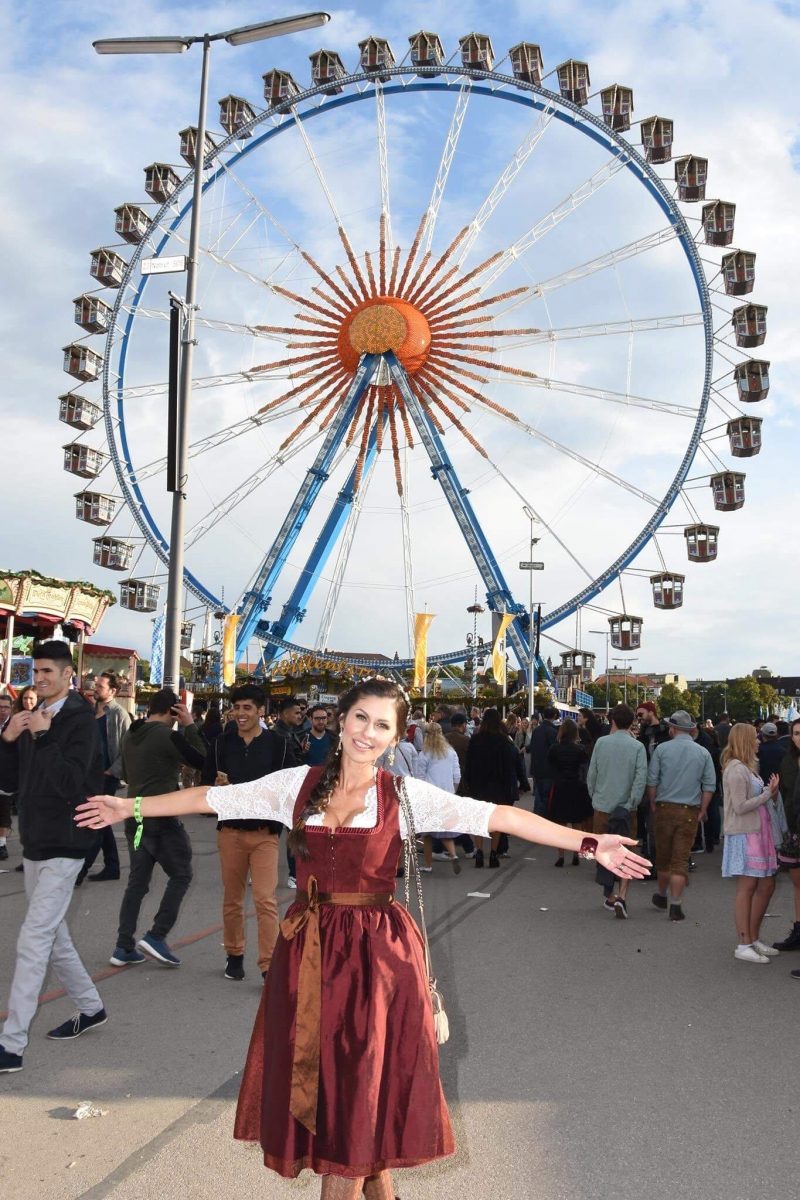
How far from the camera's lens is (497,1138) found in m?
4.01

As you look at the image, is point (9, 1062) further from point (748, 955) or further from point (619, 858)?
point (748, 955)

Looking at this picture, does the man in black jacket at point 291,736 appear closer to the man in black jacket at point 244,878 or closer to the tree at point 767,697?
the man in black jacket at point 244,878

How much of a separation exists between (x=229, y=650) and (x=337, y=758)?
28.8 meters

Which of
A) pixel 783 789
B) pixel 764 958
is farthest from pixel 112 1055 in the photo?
pixel 783 789

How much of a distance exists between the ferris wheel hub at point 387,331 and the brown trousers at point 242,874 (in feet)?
80.1

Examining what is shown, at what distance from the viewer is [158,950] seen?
6.61 m

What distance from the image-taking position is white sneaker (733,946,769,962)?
7091 millimetres

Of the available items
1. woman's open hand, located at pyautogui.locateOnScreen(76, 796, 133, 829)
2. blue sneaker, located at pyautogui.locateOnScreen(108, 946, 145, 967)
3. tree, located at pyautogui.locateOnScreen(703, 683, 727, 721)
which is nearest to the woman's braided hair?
woman's open hand, located at pyautogui.locateOnScreen(76, 796, 133, 829)

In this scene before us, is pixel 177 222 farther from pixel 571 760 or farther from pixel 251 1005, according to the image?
pixel 251 1005

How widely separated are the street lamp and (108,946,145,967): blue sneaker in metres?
5.08

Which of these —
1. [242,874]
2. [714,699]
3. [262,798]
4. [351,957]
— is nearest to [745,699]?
[714,699]

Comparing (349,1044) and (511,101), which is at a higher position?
(511,101)

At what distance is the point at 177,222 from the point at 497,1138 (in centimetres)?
2931

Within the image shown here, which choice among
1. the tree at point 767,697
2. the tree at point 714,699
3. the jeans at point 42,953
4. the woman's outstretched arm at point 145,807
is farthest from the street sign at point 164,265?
the tree at point 714,699
